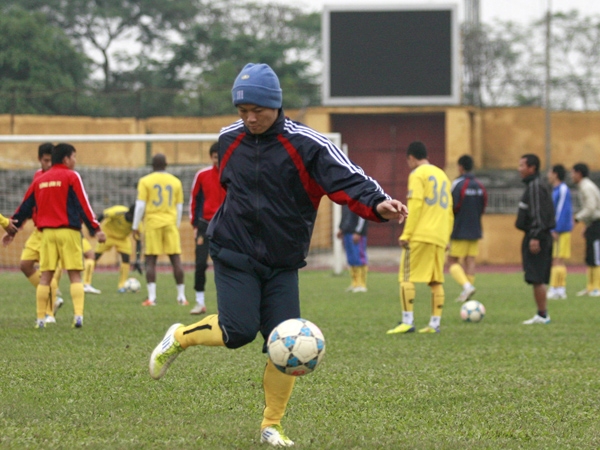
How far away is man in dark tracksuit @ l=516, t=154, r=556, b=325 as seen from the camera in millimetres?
11039

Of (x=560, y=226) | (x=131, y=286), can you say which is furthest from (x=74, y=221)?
(x=560, y=226)

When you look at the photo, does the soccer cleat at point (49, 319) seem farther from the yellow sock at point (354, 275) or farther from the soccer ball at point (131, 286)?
the yellow sock at point (354, 275)

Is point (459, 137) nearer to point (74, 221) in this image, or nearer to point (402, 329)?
point (402, 329)

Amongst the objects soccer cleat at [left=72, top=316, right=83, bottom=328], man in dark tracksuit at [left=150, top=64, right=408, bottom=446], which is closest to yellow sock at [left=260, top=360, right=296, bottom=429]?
man in dark tracksuit at [left=150, top=64, right=408, bottom=446]

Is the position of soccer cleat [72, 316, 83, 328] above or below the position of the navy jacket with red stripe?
below

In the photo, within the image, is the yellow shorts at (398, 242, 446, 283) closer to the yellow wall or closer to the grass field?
the grass field

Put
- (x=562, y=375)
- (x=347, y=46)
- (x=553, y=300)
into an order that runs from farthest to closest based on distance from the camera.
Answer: (x=347, y=46) < (x=553, y=300) < (x=562, y=375)

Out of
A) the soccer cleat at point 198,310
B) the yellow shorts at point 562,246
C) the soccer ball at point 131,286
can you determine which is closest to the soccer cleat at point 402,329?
the soccer cleat at point 198,310

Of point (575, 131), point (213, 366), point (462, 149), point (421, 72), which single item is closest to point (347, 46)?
point (421, 72)

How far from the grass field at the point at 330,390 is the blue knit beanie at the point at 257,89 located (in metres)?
1.81

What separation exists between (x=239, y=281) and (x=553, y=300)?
11.8m

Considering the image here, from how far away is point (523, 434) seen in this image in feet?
17.9

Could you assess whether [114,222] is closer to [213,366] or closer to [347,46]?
[213,366]

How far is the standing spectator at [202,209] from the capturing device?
40.5ft
